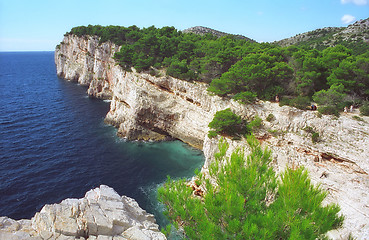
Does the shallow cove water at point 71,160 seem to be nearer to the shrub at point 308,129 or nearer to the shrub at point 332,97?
the shrub at point 308,129

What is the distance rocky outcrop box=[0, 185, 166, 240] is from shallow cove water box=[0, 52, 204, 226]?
8.23 metres

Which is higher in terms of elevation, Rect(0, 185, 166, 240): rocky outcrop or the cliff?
the cliff

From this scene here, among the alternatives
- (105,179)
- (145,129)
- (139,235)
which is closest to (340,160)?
(139,235)

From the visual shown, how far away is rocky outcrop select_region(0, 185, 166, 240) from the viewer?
43.9 ft

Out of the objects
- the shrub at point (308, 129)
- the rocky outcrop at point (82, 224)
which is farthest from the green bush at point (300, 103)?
the rocky outcrop at point (82, 224)

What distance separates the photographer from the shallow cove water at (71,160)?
26.1 metres

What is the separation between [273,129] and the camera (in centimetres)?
2550

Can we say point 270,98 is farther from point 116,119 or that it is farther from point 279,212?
point 116,119

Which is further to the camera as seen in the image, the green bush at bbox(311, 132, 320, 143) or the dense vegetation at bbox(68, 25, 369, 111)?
the dense vegetation at bbox(68, 25, 369, 111)

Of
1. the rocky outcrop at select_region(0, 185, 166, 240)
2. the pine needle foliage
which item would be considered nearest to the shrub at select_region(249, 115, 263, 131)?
the pine needle foliage

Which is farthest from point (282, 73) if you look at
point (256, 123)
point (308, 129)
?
point (308, 129)

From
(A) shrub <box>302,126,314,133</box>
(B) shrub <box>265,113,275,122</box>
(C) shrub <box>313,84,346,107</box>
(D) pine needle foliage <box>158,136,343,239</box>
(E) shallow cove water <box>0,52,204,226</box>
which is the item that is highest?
(C) shrub <box>313,84,346,107</box>

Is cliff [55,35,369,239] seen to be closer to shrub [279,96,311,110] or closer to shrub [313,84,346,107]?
shrub [279,96,311,110]

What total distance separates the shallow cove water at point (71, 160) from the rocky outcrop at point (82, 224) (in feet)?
27.0
